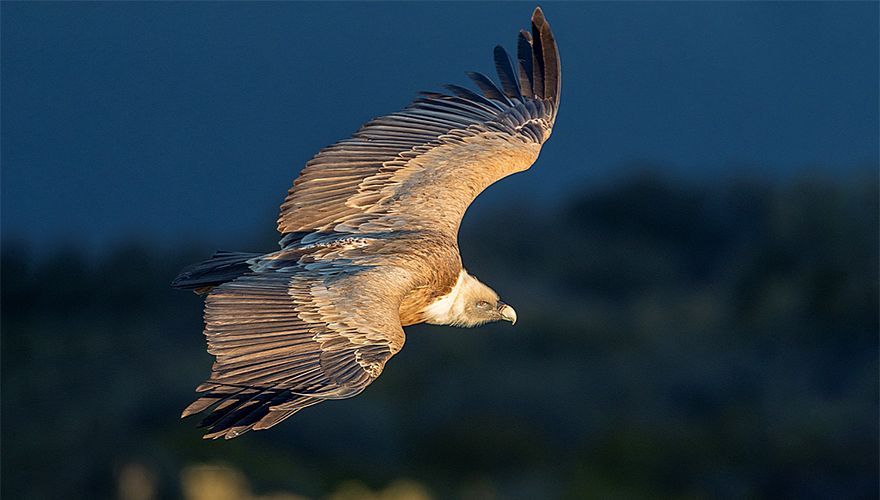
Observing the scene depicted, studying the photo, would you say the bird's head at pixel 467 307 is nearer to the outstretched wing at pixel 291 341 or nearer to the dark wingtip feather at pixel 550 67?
the outstretched wing at pixel 291 341

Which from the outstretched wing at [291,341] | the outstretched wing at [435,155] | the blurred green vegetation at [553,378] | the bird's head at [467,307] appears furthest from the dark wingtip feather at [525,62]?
the blurred green vegetation at [553,378]

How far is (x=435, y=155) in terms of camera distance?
8.29 metres

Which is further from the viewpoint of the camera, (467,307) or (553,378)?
(553,378)

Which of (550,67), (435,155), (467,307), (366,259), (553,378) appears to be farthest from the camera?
(553,378)

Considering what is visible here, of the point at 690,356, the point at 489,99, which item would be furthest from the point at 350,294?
the point at 690,356

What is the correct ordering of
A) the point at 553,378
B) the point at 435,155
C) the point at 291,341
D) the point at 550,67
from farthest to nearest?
the point at 553,378
the point at 550,67
the point at 435,155
the point at 291,341

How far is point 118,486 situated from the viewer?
1908 centimetres

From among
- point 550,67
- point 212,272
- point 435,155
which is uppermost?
point 550,67

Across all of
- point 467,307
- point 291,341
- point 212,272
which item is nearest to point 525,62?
Answer: point 467,307

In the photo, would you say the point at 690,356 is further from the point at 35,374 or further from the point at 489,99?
the point at 489,99

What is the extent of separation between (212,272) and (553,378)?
20.8 metres

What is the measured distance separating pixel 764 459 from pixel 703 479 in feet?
4.01

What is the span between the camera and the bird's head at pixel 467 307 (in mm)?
7602

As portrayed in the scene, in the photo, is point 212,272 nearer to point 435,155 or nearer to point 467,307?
point 467,307
